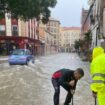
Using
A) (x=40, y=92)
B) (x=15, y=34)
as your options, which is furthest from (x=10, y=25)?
(x=40, y=92)

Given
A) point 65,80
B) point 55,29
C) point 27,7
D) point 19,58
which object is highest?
point 55,29

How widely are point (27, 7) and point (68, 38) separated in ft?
524

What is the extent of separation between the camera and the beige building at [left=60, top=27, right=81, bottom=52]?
7067 inches

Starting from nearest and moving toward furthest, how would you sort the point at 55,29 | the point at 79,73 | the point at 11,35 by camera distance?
the point at 79,73, the point at 11,35, the point at 55,29

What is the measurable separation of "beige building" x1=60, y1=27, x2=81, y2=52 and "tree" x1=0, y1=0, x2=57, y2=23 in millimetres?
150760

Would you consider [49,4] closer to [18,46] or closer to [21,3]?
[21,3]

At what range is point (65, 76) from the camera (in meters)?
8.77

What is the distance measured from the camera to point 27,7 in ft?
78.0

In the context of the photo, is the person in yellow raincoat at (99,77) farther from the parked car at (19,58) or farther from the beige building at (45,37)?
the beige building at (45,37)

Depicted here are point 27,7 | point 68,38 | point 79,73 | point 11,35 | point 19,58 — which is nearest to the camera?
point 79,73

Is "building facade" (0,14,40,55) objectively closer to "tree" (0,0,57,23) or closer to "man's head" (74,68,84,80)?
"tree" (0,0,57,23)

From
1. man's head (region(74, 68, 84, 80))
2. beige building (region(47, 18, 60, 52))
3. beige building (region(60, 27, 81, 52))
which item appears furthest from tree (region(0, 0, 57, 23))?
beige building (region(60, 27, 81, 52))

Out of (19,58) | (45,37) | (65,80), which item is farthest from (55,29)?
(65,80)

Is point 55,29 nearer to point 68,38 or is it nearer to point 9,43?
point 68,38
